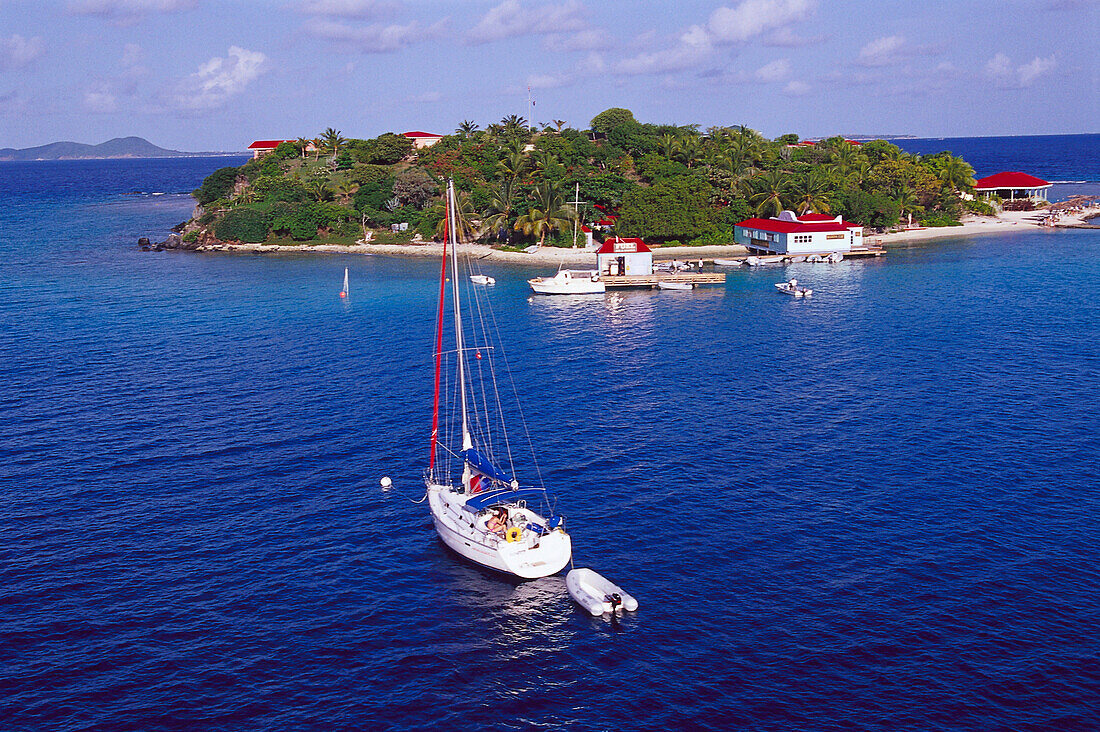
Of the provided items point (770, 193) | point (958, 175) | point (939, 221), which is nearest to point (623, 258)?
point (770, 193)

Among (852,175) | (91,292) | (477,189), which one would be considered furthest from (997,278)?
(91,292)

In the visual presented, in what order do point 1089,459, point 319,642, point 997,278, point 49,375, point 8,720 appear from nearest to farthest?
point 8,720 → point 319,642 → point 1089,459 → point 49,375 → point 997,278

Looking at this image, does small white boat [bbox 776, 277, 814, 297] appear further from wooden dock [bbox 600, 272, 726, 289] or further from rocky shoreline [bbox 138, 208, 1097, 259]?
rocky shoreline [bbox 138, 208, 1097, 259]

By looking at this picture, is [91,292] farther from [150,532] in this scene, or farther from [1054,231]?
[1054,231]

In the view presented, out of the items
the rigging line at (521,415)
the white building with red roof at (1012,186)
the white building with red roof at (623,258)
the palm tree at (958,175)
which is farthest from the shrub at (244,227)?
the white building with red roof at (1012,186)

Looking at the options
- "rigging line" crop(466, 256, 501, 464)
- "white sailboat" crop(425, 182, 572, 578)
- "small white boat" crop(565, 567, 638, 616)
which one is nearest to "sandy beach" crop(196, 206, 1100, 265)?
"rigging line" crop(466, 256, 501, 464)

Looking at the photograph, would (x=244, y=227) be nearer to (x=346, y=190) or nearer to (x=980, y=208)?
(x=346, y=190)
